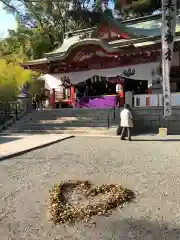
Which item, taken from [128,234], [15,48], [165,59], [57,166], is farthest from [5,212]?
[15,48]

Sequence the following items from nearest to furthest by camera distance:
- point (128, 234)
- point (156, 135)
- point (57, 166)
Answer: point (128, 234) → point (57, 166) → point (156, 135)

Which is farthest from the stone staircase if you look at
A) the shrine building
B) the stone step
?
the shrine building

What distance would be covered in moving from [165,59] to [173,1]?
82.2 inches

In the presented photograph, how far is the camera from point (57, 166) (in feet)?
28.7

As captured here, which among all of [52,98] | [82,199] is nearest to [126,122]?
[82,199]

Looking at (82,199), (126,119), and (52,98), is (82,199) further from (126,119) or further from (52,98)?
(52,98)

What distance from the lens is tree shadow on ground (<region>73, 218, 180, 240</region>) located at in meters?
4.68

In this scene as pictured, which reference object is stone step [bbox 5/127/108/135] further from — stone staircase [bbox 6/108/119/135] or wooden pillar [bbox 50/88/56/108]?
wooden pillar [bbox 50/88/56/108]

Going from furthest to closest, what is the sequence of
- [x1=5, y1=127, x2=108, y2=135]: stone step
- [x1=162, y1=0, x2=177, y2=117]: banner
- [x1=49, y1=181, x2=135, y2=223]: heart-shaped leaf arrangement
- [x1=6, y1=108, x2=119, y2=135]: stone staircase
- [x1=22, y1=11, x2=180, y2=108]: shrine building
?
[x1=22, y1=11, x2=180, y2=108]: shrine building, [x1=6, y1=108, x2=119, y2=135]: stone staircase, [x1=5, y1=127, x2=108, y2=135]: stone step, [x1=162, y1=0, x2=177, y2=117]: banner, [x1=49, y1=181, x2=135, y2=223]: heart-shaped leaf arrangement

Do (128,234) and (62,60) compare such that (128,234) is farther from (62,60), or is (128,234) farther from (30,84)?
(30,84)

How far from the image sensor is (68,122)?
17656mm

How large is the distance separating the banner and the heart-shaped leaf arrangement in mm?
7354

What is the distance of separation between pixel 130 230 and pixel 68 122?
12.9 metres

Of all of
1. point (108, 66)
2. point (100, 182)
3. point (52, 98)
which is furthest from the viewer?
point (52, 98)
